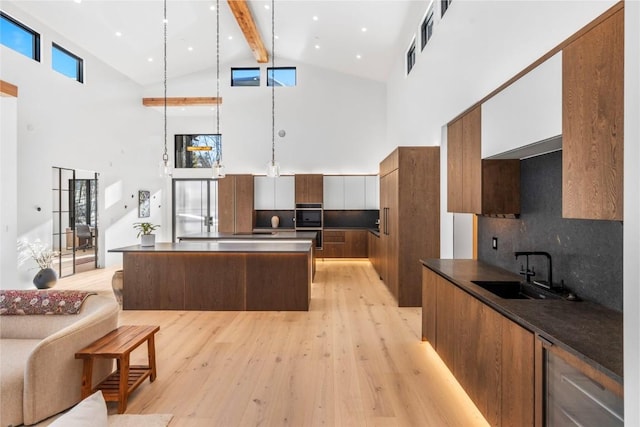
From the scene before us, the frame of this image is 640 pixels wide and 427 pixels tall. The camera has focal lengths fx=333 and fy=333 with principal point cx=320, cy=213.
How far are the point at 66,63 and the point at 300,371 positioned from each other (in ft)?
25.8

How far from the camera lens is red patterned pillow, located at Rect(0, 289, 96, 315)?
2.62 metres

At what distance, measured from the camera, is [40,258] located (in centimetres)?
596

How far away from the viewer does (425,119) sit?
5.54 meters

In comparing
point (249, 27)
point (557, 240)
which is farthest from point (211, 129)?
point (557, 240)

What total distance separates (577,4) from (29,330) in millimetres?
4474

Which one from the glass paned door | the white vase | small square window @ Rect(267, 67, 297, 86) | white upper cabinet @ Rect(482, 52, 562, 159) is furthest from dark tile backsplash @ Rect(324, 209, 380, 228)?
white upper cabinet @ Rect(482, 52, 562, 159)

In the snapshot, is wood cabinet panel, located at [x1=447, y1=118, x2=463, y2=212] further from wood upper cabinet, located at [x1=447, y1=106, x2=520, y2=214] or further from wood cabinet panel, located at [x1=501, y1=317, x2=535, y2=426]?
wood cabinet panel, located at [x1=501, y1=317, x2=535, y2=426]

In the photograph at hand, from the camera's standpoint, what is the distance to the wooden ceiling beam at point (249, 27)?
6367 mm

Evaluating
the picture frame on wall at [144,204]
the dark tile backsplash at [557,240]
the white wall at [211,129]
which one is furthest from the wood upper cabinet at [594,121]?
the picture frame on wall at [144,204]

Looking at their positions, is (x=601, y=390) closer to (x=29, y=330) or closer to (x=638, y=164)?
(x=638, y=164)

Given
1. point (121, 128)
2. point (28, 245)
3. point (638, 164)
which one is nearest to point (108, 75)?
point (121, 128)

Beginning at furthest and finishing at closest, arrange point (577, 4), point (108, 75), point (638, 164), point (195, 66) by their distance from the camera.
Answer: point (195, 66)
point (108, 75)
point (577, 4)
point (638, 164)

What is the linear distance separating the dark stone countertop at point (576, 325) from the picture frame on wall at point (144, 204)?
935 centimetres

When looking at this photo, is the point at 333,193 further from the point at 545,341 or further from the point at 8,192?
the point at 545,341
